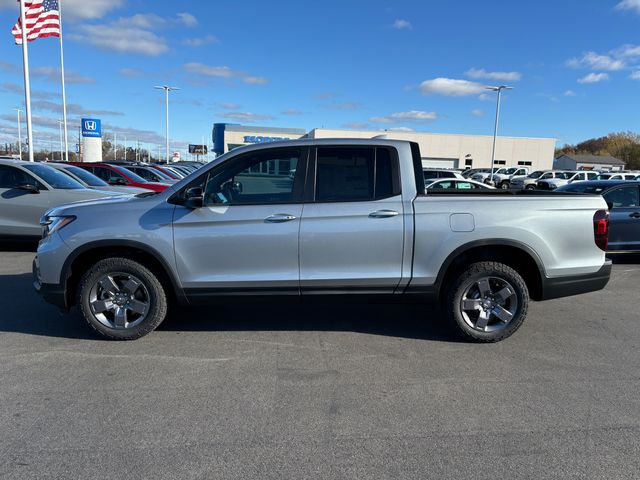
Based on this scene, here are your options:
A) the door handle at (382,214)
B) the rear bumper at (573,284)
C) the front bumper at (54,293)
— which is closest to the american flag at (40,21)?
the front bumper at (54,293)

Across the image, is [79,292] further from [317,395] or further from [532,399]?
[532,399]

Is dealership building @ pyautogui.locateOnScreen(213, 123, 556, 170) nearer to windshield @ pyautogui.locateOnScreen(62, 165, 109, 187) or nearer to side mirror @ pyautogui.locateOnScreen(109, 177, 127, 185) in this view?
side mirror @ pyautogui.locateOnScreen(109, 177, 127, 185)

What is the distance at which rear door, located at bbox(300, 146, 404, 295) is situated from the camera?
435cm

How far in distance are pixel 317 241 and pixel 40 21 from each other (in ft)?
78.9

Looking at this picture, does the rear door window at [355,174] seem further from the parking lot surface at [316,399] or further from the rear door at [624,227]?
the rear door at [624,227]

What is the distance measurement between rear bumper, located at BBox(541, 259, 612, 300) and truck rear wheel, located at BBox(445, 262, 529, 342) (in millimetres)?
226

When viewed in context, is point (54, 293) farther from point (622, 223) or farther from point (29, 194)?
point (622, 223)

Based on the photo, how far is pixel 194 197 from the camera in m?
4.29

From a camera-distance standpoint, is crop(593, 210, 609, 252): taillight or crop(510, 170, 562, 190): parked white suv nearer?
crop(593, 210, 609, 252): taillight

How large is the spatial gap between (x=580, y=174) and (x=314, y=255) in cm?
3489

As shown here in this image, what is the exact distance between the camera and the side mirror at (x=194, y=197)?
429 centimetres

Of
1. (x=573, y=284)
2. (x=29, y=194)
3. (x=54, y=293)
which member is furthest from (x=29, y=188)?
(x=573, y=284)

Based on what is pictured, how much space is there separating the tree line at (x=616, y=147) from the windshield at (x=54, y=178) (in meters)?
106

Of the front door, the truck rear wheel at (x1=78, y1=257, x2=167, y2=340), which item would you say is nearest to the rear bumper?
the front door
